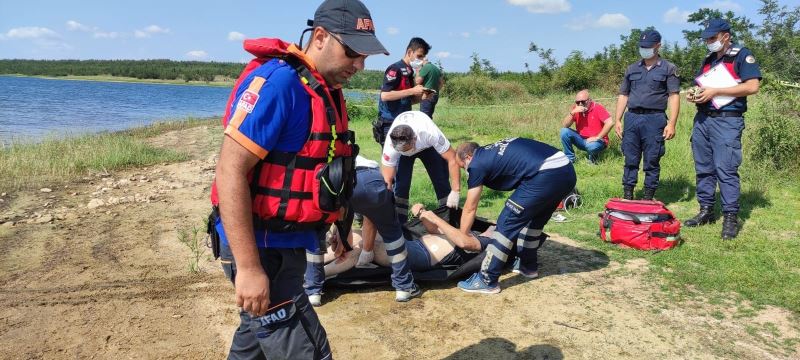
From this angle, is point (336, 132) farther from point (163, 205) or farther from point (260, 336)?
point (163, 205)

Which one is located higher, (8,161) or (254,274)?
(254,274)

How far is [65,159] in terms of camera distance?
9.07m

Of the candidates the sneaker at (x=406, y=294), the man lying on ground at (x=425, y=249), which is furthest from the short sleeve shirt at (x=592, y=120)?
the sneaker at (x=406, y=294)

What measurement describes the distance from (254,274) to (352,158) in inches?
21.8

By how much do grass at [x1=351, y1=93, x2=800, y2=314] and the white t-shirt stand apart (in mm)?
1660

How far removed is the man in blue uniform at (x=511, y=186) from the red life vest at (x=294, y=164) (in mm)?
2452

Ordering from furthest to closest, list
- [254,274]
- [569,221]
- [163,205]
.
Answer: [163,205], [569,221], [254,274]

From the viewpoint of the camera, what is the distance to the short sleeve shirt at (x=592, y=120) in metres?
8.29

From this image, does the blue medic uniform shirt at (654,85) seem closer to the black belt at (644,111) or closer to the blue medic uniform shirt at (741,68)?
the black belt at (644,111)

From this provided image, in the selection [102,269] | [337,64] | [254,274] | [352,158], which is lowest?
[102,269]

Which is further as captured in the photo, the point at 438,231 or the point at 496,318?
the point at 438,231

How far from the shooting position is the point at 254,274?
1723mm

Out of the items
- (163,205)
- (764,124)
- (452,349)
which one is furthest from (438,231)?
(764,124)

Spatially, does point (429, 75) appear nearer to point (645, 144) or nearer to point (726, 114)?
point (645, 144)
